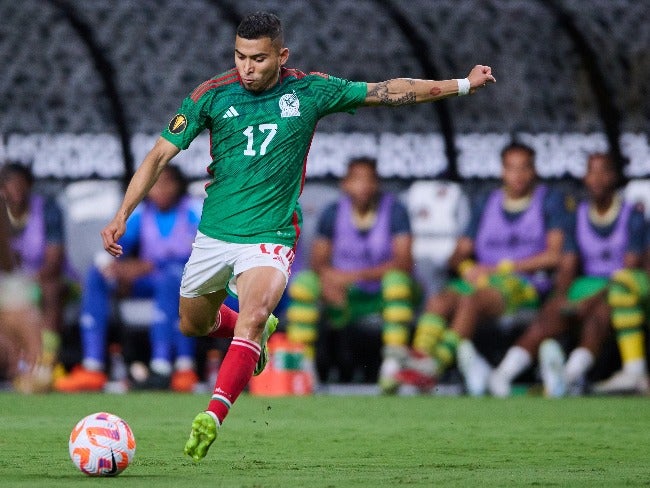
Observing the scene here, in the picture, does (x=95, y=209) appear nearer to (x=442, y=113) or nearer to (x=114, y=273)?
(x=114, y=273)

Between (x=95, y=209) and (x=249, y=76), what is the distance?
7.17 meters

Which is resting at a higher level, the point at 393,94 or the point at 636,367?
the point at 393,94

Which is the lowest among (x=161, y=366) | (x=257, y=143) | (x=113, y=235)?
(x=161, y=366)

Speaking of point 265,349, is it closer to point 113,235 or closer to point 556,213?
point 113,235

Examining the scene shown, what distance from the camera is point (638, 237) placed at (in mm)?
13766

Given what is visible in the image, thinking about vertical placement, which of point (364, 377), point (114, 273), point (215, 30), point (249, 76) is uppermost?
point (215, 30)

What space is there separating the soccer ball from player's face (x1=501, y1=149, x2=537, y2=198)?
25.4ft

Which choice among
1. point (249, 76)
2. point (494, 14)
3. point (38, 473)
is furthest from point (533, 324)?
point (38, 473)

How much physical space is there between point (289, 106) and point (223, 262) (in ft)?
3.00

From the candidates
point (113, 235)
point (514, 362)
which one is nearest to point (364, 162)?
point (514, 362)

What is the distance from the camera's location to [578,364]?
44.4ft

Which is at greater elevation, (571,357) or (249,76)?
(249,76)

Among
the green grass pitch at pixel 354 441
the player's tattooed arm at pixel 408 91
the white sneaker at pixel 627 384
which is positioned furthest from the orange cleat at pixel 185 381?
the player's tattooed arm at pixel 408 91

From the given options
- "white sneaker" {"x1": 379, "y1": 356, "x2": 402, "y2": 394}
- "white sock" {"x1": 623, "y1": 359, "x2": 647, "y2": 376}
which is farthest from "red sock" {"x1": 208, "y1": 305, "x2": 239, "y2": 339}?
"white sock" {"x1": 623, "y1": 359, "x2": 647, "y2": 376}
